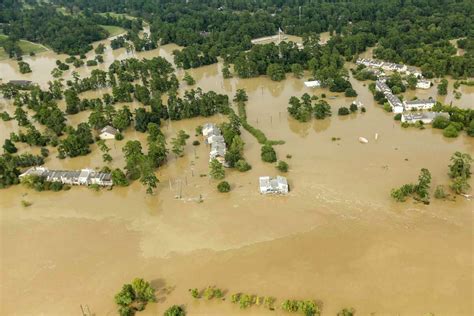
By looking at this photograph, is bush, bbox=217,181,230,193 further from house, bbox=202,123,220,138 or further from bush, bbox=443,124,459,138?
bush, bbox=443,124,459,138

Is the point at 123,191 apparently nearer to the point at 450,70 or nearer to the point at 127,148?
the point at 127,148

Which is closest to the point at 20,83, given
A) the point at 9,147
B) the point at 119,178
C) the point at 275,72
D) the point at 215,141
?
the point at 9,147

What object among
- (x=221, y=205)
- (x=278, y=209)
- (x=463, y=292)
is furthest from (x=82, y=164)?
(x=463, y=292)

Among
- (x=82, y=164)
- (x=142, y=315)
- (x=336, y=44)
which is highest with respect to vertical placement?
(x=336, y=44)

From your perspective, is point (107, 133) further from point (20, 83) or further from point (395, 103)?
point (395, 103)

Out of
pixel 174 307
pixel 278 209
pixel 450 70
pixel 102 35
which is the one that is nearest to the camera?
pixel 174 307

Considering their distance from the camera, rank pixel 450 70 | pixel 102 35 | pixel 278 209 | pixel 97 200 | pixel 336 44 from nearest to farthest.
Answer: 1. pixel 278 209
2. pixel 97 200
3. pixel 450 70
4. pixel 336 44
5. pixel 102 35

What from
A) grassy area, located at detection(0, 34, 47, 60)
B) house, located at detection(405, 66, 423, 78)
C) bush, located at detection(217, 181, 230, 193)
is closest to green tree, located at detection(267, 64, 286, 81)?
house, located at detection(405, 66, 423, 78)
